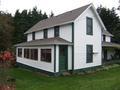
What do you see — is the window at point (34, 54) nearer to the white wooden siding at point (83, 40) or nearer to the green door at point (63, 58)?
the green door at point (63, 58)

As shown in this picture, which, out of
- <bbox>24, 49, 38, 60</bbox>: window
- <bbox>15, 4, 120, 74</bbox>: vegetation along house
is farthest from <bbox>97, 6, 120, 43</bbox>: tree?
<bbox>24, 49, 38, 60</bbox>: window

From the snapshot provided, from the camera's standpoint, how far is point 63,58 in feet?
66.8

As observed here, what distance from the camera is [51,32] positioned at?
2475cm

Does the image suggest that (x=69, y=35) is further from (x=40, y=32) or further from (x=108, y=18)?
(x=108, y=18)

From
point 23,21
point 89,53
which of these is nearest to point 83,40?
point 89,53

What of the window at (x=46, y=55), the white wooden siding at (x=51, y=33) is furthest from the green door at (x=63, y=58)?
the white wooden siding at (x=51, y=33)

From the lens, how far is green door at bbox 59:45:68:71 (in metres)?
20.1

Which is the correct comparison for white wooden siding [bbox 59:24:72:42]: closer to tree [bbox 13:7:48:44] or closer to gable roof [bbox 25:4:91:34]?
gable roof [bbox 25:4:91:34]

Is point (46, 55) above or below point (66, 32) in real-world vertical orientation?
below

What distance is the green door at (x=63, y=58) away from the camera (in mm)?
20094

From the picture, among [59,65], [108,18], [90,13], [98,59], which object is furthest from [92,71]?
[108,18]

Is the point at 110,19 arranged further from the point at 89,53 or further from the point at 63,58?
the point at 63,58

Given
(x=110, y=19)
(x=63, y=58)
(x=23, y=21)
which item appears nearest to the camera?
(x=63, y=58)

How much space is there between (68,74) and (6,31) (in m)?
22.6
